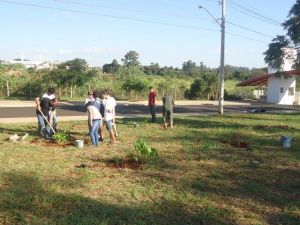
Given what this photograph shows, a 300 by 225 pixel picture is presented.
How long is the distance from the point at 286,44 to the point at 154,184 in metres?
18.1

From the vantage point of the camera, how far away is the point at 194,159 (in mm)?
11242

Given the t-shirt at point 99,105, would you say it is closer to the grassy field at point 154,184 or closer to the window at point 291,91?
the grassy field at point 154,184

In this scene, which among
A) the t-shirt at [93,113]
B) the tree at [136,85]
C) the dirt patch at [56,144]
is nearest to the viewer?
the t-shirt at [93,113]

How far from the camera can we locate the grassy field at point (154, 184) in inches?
265

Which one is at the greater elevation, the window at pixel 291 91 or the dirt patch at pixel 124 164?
the window at pixel 291 91

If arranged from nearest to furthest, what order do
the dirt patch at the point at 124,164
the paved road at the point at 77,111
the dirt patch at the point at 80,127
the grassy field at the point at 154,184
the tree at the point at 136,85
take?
1. the grassy field at the point at 154,184
2. the dirt patch at the point at 124,164
3. the dirt patch at the point at 80,127
4. the paved road at the point at 77,111
5. the tree at the point at 136,85

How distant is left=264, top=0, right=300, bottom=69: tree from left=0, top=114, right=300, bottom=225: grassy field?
440 inches

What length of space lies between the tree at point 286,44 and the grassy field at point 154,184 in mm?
11169

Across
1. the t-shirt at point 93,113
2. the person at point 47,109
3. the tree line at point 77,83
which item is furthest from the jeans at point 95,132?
the tree line at point 77,83

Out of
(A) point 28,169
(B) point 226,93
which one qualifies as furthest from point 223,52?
(B) point 226,93

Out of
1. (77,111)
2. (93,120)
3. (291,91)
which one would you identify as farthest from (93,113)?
(291,91)

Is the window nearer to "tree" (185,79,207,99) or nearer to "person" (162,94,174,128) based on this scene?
"tree" (185,79,207,99)

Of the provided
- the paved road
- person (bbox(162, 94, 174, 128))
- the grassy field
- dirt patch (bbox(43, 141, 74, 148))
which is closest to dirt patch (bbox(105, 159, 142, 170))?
the grassy field

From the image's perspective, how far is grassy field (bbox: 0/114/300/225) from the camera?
6730 mm
